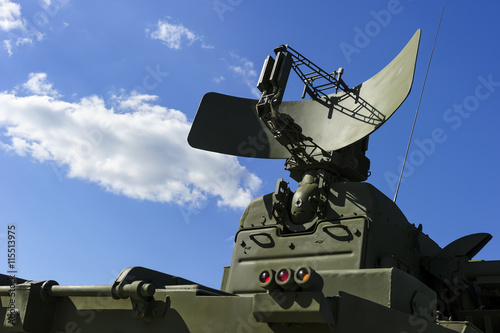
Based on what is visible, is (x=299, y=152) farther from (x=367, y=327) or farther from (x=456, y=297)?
(x=367, y=327)

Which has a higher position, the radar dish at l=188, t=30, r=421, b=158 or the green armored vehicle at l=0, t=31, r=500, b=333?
the radar dish at l=188, t=30, r=421, b=158

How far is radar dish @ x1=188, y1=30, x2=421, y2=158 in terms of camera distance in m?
9.38

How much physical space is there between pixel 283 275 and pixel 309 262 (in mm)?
3492

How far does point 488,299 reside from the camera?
9234mm

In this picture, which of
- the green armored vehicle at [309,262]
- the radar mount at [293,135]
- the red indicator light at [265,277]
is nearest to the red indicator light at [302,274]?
the green armored vehicle at [309,262]

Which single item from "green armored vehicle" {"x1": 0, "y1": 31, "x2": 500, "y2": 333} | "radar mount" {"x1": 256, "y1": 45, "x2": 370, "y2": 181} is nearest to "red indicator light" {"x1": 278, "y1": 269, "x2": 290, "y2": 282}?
"green armored vehicle" {"x1": 0, "y1": 31, "x2": 500, "y2": 333}

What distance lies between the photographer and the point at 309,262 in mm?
8539

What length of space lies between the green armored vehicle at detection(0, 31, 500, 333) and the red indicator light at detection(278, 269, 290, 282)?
13mm

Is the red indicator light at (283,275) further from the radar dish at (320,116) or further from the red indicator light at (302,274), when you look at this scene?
the radar dish at (320,116)

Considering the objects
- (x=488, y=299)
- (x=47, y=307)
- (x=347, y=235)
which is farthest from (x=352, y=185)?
(x=47, y=307)

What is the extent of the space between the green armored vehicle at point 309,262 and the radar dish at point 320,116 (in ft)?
0.08

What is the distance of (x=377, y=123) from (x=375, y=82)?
3.74ft

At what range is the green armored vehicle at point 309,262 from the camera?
545 centimetres

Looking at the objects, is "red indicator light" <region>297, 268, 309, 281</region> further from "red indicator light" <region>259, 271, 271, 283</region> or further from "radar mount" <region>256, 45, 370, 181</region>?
"radar mount" <region>256, 45, 370, 181</region>
